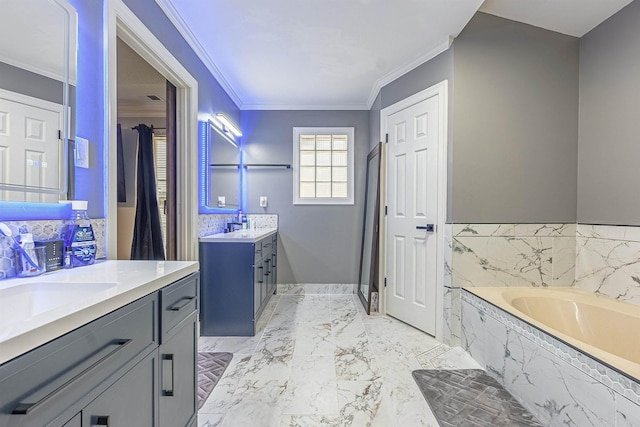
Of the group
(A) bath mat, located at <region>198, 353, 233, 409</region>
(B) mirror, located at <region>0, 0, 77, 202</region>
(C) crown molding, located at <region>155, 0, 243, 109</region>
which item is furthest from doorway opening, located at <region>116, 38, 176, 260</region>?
(B) mirror, located at <region>0, 0, 77, 202</region>

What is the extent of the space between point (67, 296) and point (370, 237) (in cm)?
277

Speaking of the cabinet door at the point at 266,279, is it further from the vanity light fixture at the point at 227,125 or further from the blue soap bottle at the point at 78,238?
the blue soap bottle at the point at 78,238

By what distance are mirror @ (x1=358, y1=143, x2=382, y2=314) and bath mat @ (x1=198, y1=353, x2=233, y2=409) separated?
5.04ft

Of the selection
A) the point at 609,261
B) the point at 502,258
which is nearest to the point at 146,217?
the point at 502,258

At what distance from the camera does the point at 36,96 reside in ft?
3.56

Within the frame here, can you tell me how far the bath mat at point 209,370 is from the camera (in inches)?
68.0

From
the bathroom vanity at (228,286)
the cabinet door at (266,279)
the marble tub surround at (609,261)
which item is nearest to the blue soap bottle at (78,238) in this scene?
the bathroom vanity at (228,286)

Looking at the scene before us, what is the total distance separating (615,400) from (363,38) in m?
2.59

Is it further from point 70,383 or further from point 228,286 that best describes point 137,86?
point 70,383

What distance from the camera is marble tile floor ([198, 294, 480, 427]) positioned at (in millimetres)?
1542

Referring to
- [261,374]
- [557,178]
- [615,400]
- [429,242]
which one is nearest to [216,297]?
[261,374]

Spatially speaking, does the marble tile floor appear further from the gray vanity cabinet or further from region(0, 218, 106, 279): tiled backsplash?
region(0, 218, 106, 279): tiled backsplash

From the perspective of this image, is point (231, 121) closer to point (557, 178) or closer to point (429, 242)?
point (429, 242)

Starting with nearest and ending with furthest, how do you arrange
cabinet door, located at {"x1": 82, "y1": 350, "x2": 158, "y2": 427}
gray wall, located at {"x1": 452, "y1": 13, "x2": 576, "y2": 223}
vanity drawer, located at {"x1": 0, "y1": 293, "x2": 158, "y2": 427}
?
vanity drawer, located at {"x1": 0, "y1": 293, "x2": 158, "y2": 427}, cabinet door, located at {"x1": 82, "y1": 350, "x2": 158, "y2": 427}, gray wall, located at {"x1": 452, "y1": 13, "x2": 576, "y2": 223}
